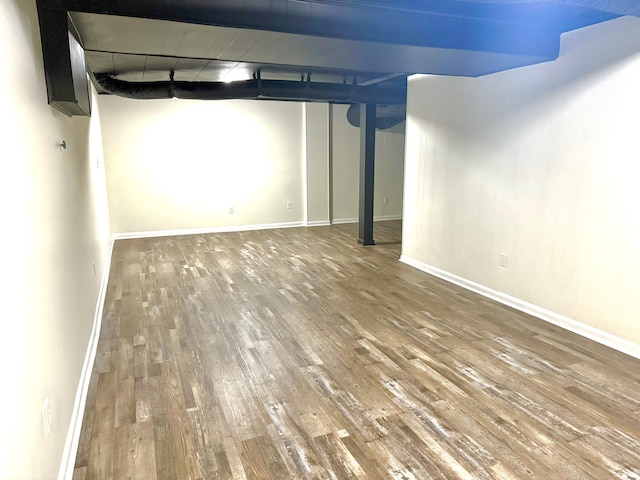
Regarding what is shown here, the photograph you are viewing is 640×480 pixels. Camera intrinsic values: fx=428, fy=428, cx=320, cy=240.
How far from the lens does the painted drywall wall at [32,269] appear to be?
1256 mm

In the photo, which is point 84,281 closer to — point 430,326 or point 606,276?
point 430,326

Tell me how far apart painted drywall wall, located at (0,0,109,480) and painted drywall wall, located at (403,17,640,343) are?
3418 mm

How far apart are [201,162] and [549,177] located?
17.1 ft

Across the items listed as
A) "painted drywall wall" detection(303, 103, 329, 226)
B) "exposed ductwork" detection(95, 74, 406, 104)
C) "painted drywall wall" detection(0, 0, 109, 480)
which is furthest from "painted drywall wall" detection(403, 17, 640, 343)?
"painted drywall wall" detection(0, 0, 109, 480)

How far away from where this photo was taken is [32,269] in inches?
60.7

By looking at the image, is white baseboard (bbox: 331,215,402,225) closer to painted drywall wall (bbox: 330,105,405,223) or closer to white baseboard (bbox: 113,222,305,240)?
painted drywall wall (bbox: 330,105,405,223)

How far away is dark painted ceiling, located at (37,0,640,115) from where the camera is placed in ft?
7.27

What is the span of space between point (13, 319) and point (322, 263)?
13.6 ft

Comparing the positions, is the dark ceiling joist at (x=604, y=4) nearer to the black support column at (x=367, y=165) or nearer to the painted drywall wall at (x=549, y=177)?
the painted drywall wall at (x=549, y=177)

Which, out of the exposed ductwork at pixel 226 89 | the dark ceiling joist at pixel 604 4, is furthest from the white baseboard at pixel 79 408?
the dark ceiling joist at pixel 604 4

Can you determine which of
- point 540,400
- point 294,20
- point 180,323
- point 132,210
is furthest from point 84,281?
point 132,210

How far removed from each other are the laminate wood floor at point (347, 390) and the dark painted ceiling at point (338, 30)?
175 centimetres

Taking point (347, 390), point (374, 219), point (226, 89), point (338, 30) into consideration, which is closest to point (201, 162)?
point (226, 89)

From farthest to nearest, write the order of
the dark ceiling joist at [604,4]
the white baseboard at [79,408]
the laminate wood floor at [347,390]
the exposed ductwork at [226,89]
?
the exposed ductwork at [226,89] → the dark ceiling joist at [604,4] → the laminate wood floor at [347,390] → the white baseboard at [79,408]
